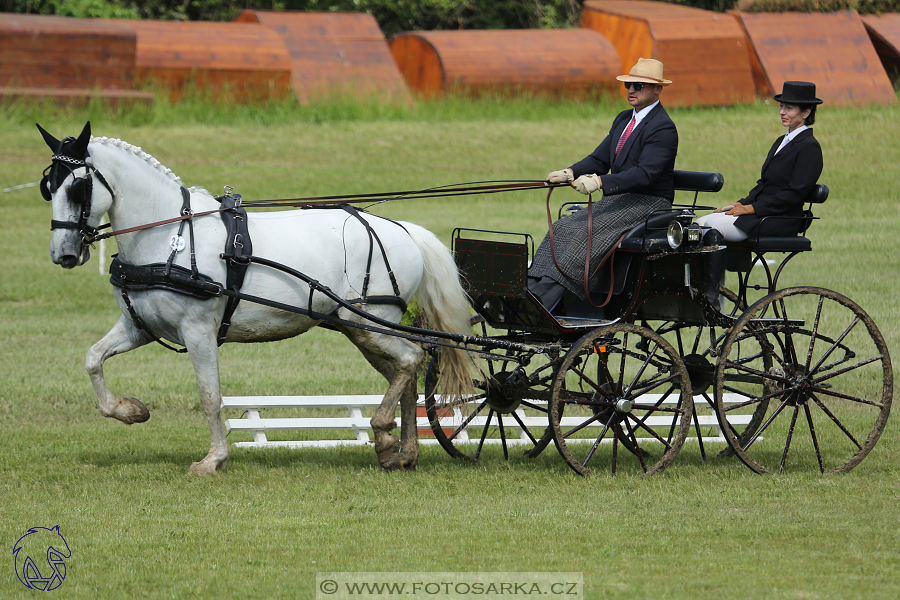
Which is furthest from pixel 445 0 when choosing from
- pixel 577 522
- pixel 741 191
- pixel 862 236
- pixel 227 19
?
pixel 577 522

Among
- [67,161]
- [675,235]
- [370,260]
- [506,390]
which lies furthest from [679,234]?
[67,161]

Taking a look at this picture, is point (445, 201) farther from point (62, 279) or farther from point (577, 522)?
point (577, 522)

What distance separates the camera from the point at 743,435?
770cm

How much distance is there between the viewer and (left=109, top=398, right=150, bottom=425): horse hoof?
6.71 metres

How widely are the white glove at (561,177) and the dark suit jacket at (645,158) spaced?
7.5 inches

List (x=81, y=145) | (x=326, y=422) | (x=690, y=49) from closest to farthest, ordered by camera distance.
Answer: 1. (x=81, y=145)
2. (x=326, y=422)
3. (x=690, y=49)

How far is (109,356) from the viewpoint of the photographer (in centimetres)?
666

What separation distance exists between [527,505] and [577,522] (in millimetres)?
440

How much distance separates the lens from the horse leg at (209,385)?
6.66 metres

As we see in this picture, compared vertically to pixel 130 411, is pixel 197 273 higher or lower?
higher

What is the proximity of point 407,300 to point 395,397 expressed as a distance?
23.8 inches

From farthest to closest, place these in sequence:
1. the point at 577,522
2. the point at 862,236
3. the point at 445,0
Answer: the point at 445,0 < the point at 862,236 < the point at 577,522

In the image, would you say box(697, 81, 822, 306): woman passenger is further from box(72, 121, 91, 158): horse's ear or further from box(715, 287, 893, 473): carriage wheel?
box(72, 121, 91, 158): horse's ear

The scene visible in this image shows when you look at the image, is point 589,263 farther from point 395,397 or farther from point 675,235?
point 395,397
